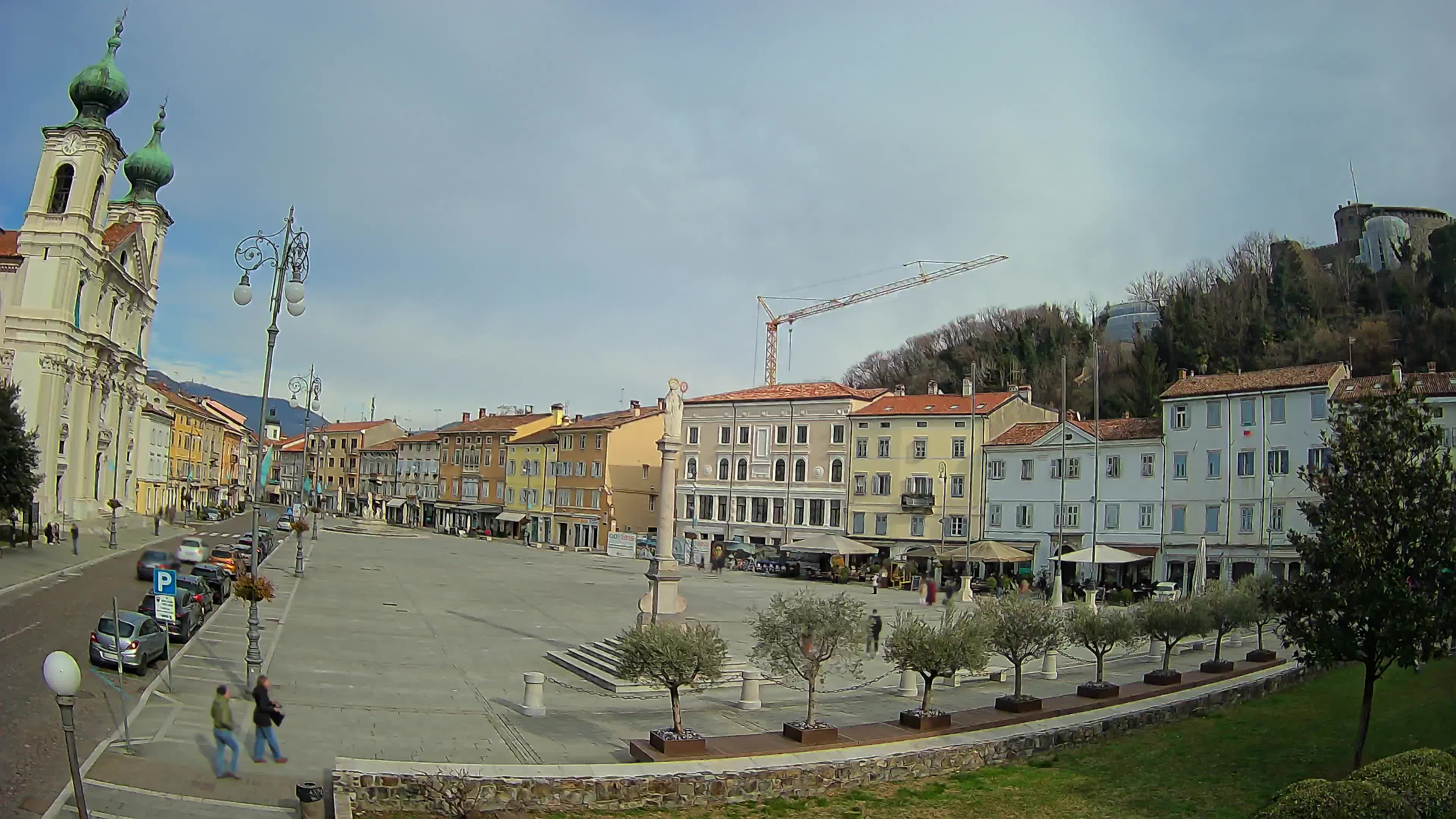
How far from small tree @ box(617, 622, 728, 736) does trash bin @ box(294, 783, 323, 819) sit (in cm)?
503

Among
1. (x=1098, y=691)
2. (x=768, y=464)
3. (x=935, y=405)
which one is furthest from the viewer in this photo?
(x=768, y=464)

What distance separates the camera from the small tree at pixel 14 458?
41125 mm

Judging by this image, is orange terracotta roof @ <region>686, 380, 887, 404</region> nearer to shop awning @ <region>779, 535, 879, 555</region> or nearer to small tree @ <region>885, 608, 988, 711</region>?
shop awning @ <region>779, 535, 879, 555</region>

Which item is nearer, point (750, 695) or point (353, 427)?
point (750, 695)

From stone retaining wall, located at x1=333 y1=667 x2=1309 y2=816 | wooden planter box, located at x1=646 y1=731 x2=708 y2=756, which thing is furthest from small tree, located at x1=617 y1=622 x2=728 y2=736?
stone retaining wall, located at x1=333 y1=667 x2=1309 y2=816

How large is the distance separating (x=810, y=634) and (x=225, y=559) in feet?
102

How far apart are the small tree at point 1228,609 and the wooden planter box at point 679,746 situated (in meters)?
14.9

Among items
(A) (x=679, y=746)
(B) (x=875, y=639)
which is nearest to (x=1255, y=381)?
(B) (x=875, y=639)

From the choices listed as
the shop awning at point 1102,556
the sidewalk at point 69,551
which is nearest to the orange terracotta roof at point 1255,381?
the shop awning at point 1102,556

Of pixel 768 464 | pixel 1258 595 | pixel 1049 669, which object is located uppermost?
pixel 768 464

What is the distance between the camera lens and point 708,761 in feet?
45.9

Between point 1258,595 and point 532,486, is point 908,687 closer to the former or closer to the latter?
point 1258,595

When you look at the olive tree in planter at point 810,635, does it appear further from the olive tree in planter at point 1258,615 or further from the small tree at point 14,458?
the small tree at point 14,458

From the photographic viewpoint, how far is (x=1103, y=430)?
56562 millimetres
